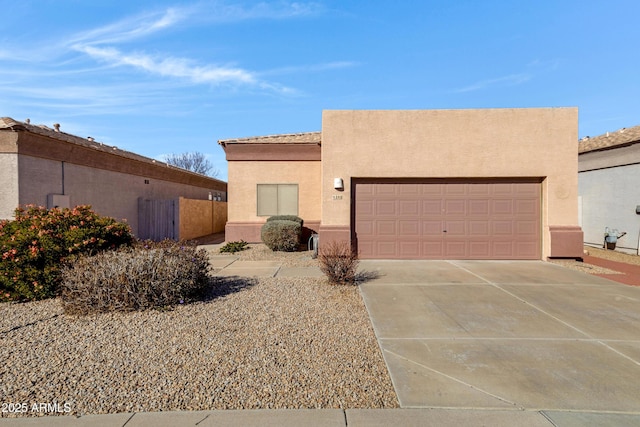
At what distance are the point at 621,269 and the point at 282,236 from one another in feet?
35.2

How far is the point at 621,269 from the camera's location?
9477 mm

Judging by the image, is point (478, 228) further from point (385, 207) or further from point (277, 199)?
point (277, 199)

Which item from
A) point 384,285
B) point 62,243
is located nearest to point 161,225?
point 62,243

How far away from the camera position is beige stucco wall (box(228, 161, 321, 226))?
13703mm

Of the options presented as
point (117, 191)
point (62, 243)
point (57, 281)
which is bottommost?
point (57, 281)

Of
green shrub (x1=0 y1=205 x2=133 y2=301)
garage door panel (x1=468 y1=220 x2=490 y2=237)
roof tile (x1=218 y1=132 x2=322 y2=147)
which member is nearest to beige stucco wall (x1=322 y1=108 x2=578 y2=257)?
garage door panel (x1=468 y1=220 x2=490 y2=237)

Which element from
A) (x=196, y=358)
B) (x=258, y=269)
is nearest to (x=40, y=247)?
(x=196, y=358)

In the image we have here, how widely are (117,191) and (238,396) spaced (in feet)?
45.7

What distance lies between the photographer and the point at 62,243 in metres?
6.00

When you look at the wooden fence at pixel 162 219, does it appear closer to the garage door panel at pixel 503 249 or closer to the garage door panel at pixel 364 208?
the garage door panel at pixel 364 208

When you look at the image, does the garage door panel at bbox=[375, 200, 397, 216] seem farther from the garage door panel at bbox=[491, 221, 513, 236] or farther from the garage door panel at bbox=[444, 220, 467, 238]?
the garage door panel at bbox=[491, 221, 513, 236]

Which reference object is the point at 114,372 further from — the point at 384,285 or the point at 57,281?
the point at 384,285

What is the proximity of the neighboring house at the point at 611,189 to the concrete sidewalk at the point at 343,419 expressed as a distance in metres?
13.9

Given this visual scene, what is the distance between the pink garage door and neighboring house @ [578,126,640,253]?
5.66 m
